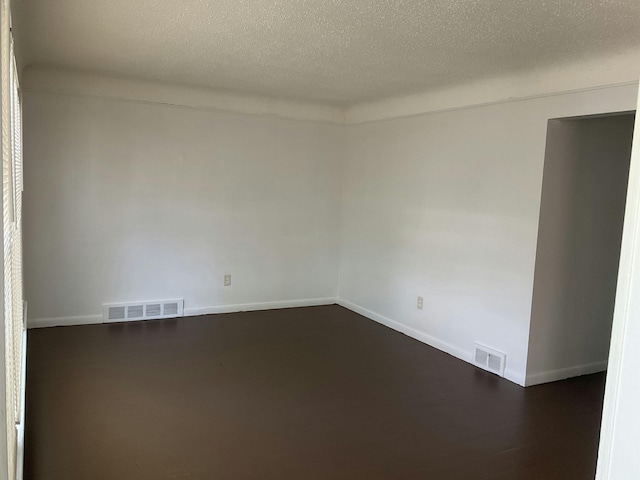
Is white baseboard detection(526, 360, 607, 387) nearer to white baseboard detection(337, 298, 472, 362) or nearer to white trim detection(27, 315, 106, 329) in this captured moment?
white baseboard detection(337, 298, 472, 362)

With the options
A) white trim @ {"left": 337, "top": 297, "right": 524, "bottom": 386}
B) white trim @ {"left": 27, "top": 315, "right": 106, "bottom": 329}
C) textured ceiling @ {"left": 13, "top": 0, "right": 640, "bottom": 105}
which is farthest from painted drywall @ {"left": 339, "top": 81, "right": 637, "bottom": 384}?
white trim @ {"left": 27, "top": 315, "right": 106, "bottom": 329}

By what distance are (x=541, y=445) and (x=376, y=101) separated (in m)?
3.63

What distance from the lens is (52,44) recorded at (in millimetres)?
3621

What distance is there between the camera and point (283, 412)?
3.26m

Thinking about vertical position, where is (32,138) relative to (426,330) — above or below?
above

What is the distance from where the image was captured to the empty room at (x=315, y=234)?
2.77 metres

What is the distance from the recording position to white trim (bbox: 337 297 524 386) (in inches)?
157

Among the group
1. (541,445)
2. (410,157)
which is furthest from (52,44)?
(541,445)

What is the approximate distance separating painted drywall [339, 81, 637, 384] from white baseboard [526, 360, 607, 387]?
11 centimetres

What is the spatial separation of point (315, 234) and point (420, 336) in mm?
1803

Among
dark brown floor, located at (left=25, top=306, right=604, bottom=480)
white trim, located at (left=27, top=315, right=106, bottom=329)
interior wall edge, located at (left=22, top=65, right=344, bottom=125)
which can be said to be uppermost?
interior wall edge, located at (left=22, top=65, right=344, bottom=125)

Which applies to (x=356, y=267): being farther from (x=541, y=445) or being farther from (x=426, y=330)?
(x=541, y=445)

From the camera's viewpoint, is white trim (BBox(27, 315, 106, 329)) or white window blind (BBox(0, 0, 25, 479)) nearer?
white window blind (BBox(0, 0, 25, 479))

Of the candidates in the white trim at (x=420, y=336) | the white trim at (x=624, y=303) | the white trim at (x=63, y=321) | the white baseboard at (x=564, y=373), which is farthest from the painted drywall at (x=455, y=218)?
the white trim at (x=624, y=303)
